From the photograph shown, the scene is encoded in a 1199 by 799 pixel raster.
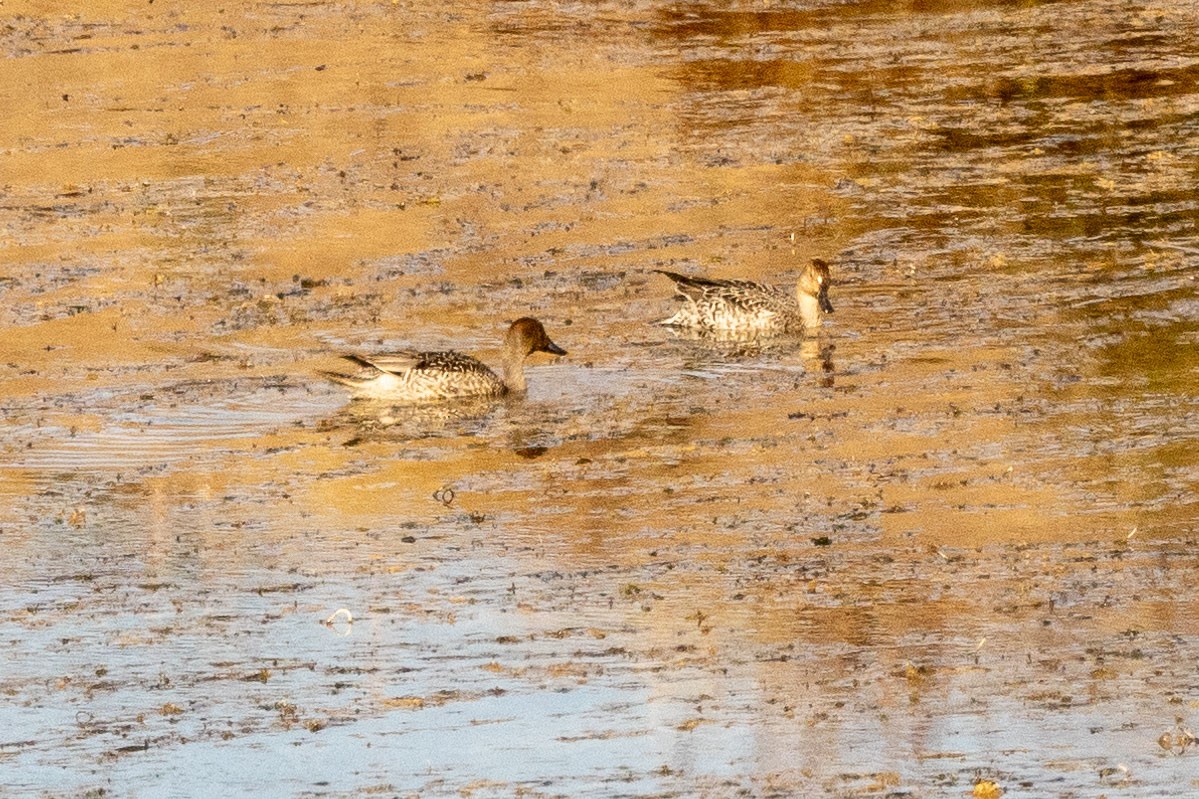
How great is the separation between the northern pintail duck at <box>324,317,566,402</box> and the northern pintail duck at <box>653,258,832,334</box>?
164cm

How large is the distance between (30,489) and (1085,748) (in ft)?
19.6

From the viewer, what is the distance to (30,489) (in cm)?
1221

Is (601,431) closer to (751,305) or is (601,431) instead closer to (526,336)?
(526,336)

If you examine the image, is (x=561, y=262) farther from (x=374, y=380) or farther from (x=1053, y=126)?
(x=1053, y=126)

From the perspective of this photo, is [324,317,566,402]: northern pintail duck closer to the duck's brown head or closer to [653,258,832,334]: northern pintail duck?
the duck's brown head

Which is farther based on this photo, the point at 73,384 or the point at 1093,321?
the point at 1093,321

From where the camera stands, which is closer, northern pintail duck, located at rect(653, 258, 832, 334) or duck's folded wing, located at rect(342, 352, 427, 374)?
duck's folded wing, located at rect(342, 352, 427, 374)

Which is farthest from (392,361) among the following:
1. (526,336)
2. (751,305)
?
(751,305)

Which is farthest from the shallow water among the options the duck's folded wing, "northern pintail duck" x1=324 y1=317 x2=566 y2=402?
the duck's folded wing

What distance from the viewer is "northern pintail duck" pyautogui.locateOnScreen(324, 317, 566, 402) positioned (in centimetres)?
1395

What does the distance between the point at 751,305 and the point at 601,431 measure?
9.12ft

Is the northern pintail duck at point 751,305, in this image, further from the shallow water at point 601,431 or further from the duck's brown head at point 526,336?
the duck's brown head at point 526,336

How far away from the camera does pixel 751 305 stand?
51.8 feet

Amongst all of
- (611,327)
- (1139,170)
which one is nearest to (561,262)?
(611,327)
